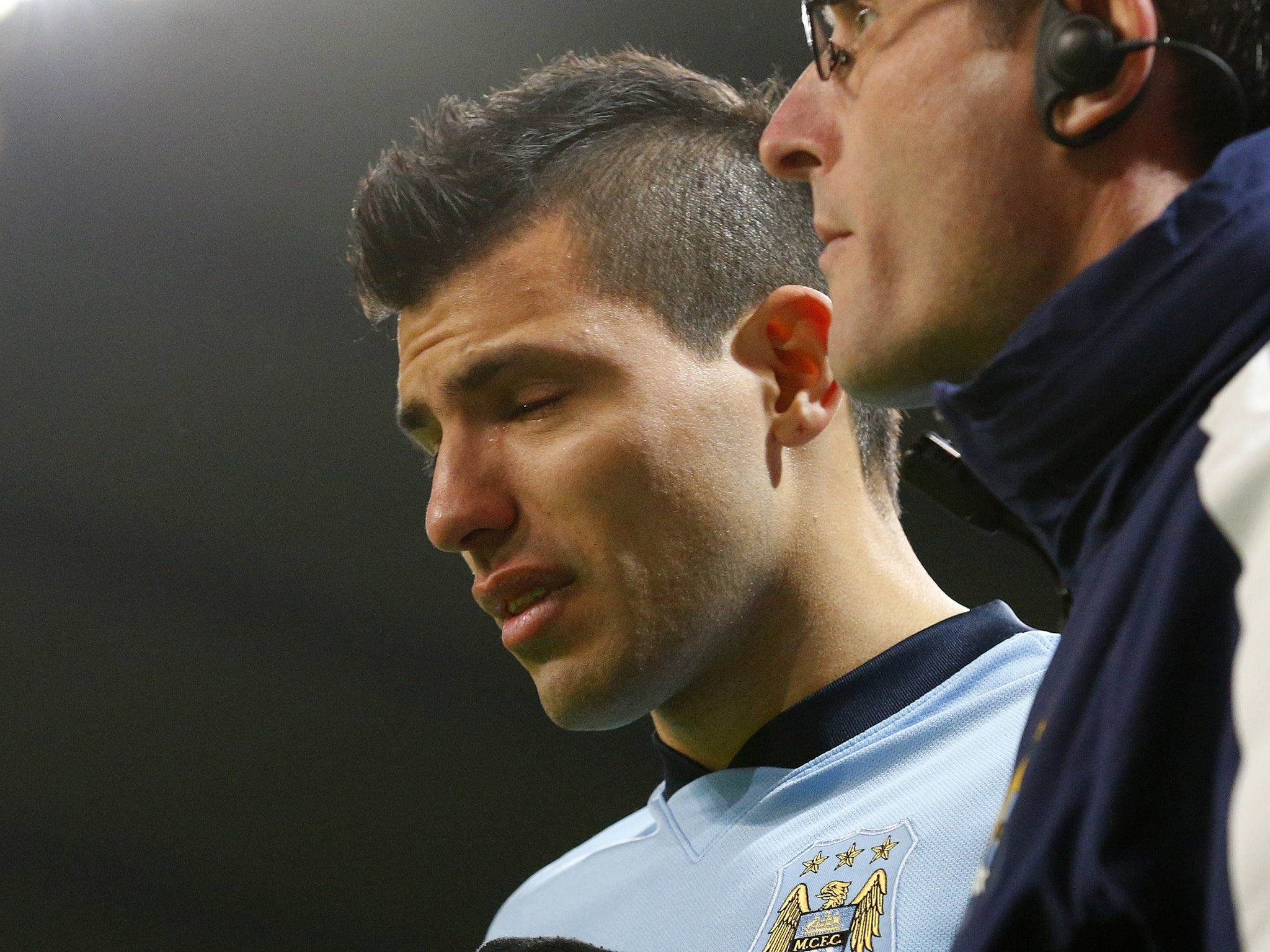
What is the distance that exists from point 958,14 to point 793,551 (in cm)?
61

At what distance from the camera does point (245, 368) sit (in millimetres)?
2264

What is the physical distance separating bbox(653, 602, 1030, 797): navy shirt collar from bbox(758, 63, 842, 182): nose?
51cm

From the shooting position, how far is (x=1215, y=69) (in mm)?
679

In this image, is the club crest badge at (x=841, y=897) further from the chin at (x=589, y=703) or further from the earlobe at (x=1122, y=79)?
the earlobe at (x=1122, y=79)

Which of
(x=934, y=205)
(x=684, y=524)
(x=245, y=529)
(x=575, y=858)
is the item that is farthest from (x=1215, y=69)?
(x=245, y=529)

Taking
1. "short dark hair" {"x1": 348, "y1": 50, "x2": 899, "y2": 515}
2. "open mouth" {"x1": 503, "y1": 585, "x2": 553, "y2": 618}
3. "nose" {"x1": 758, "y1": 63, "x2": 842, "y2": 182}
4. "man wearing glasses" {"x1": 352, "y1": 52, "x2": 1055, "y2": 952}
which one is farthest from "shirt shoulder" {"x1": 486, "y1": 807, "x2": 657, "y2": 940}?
"nose" {"x1": 758, "y1": 63, "x2": 842, "y2": 182}

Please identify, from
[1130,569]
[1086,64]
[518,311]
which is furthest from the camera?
[518,311]

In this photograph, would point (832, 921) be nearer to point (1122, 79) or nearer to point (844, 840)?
point (844, 840)

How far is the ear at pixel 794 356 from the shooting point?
1.31 metres

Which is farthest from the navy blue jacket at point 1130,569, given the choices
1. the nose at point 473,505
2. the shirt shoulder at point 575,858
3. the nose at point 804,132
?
the shirt shoulder at point 575,858

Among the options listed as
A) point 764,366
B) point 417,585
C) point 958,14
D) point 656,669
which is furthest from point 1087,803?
point 417,585

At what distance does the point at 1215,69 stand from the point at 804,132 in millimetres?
319

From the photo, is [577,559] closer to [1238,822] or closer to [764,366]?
[764,366]

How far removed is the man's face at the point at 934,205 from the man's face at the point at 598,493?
1.34 ft
